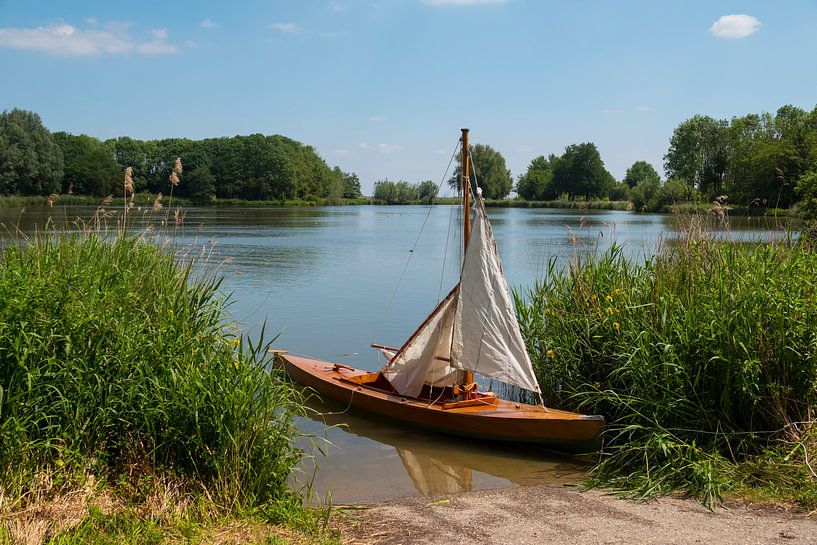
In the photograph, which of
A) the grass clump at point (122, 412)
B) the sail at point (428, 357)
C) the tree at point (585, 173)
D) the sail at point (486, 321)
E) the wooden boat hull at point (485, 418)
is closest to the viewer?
the grass clump at point (122, 412)

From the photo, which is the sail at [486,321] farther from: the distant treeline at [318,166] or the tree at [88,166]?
the tree at [88,166]

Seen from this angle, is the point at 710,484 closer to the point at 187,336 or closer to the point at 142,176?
the point at 187,336

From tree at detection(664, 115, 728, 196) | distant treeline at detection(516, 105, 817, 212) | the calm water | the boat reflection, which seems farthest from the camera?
tree at detection(664, 115, 728, 196)

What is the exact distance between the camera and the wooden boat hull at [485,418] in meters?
9.38

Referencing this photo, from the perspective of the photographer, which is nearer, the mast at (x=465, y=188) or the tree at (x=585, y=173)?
the mast at (x=465, y=188)

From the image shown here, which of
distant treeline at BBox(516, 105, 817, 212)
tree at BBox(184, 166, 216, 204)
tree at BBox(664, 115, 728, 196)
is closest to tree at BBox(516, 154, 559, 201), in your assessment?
distant treeline at BBox(516, 105, 817, 212)

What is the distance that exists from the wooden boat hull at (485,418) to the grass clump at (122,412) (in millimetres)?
2577

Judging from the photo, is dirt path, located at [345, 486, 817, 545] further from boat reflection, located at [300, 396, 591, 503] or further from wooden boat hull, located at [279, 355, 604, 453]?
wooden boat hull, located at [279, 355, 604, 453]

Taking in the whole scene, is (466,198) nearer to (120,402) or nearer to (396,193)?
(120,402)

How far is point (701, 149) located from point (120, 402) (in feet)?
336

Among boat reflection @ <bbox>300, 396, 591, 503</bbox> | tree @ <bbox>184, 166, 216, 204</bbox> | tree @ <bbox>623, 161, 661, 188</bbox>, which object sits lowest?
boat reflection @ <bbox>300, 396, 591, 503</bbox>

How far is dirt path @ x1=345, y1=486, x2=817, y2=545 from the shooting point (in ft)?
20.0

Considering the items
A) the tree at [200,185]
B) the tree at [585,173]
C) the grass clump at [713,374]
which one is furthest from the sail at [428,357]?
the tree at [585,173]

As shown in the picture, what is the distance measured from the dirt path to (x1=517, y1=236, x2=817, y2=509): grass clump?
0.42 metres
